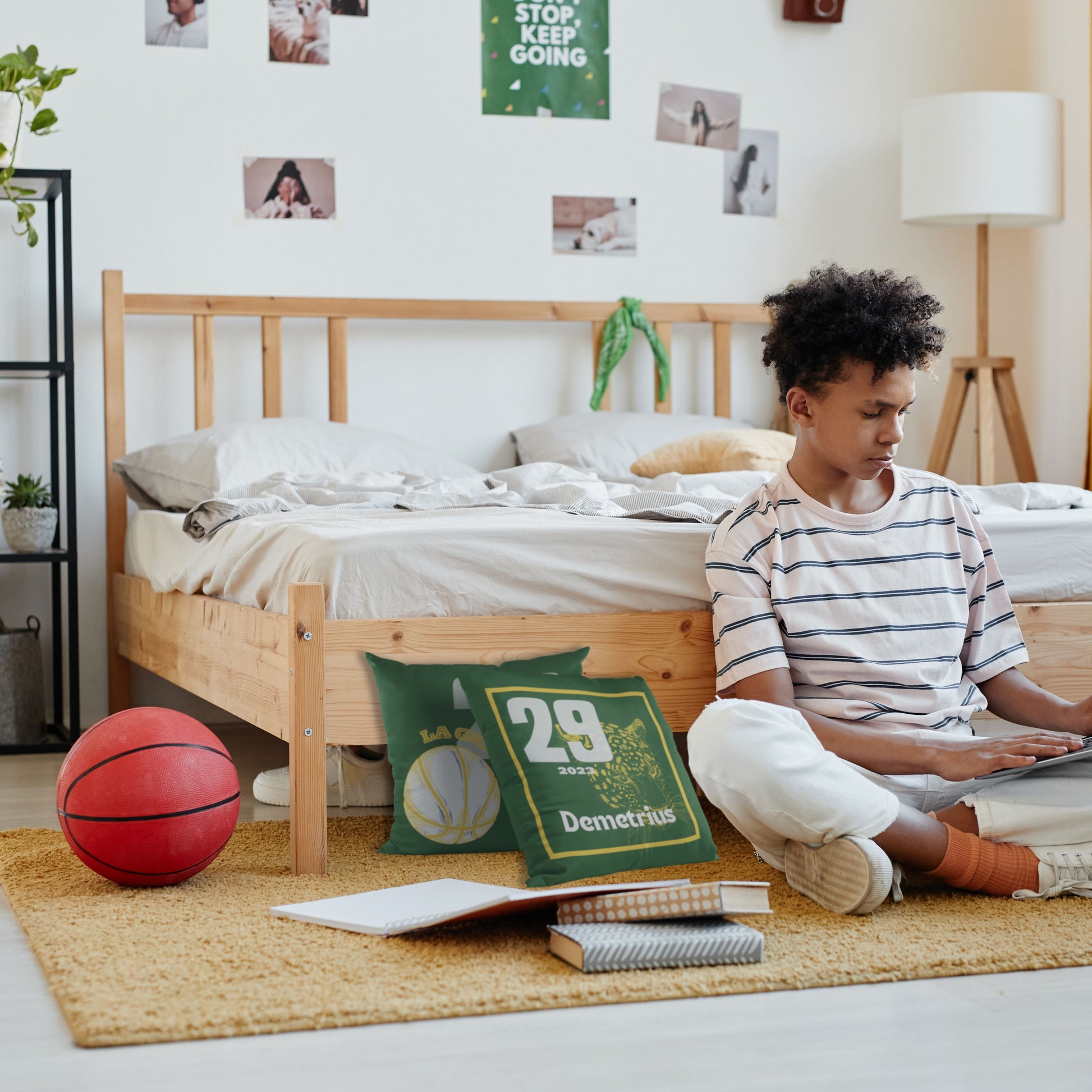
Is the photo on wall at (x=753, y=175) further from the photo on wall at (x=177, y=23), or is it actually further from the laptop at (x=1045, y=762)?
the laptop at (x=1045, y=762)

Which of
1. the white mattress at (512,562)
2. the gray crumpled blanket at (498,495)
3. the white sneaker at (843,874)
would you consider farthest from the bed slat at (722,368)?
the white sneaker at (843,874)

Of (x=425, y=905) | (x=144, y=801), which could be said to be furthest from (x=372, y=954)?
(x=144, y=801)

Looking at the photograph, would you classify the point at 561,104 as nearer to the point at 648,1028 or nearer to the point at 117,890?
the point at 117,890

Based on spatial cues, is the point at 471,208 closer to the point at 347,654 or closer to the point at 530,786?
the point at 347,654

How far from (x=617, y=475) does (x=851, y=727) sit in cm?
147

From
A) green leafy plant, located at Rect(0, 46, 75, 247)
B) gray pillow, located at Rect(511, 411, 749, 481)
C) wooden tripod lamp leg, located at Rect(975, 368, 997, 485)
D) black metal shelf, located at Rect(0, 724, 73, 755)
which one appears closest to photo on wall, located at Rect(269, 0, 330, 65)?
green leafy plant, located at Rect(0, 46, 75, 247)

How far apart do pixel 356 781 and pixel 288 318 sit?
5.19ft

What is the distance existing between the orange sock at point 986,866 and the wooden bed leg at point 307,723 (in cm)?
71

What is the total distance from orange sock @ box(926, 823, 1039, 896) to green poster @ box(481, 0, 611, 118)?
2354mm

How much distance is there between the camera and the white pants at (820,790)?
1396mm

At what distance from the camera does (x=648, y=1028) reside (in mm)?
1127

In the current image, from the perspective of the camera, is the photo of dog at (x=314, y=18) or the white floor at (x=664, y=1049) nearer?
the white floor at (x=664, y=1049)

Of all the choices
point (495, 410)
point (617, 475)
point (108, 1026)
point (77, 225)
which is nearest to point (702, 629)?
point (108, 1026)

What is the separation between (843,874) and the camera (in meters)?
1.43
